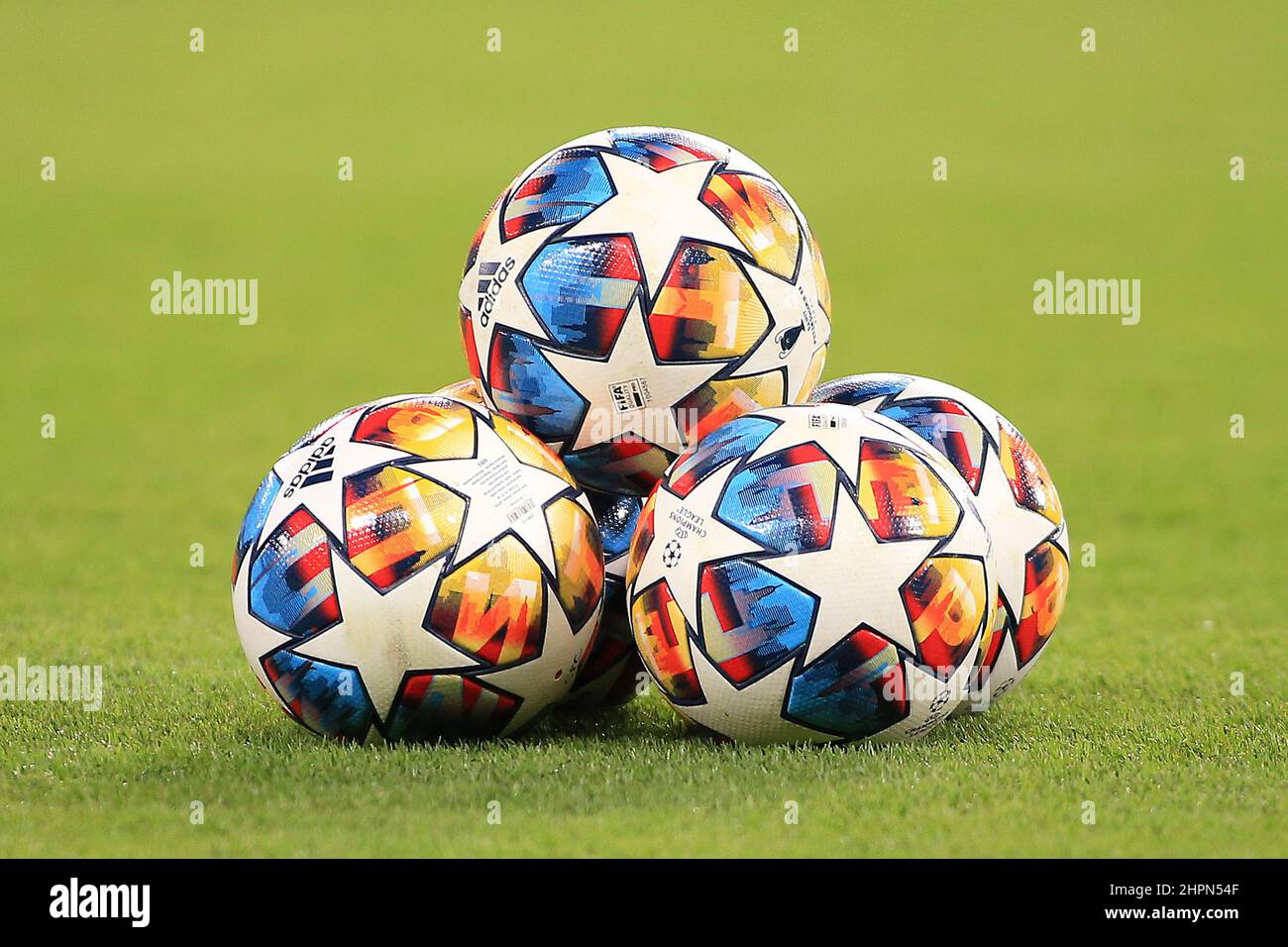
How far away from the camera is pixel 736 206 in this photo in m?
7.46

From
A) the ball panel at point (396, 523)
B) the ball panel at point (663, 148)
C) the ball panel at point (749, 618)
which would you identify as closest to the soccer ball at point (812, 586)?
the ball panel at point (749, 618)

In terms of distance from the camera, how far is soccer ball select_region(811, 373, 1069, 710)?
750 centimetres

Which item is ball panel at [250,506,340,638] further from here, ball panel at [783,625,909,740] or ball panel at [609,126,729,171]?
ball panel at [609,126,729,171]

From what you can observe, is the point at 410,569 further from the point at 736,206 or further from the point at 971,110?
the point at 971,110

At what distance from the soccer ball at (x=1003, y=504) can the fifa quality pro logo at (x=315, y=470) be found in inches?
91.1

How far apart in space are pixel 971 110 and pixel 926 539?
83.2 ft

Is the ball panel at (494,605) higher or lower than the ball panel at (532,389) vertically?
lower

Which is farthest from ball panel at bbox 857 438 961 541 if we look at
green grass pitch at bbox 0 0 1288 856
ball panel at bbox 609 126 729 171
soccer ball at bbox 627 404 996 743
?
ball panel at bbox 609 126 729 171

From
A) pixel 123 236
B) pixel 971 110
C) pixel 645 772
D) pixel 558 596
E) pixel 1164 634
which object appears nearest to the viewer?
pixel 645 772

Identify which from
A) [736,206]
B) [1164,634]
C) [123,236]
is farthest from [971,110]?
[736,206]

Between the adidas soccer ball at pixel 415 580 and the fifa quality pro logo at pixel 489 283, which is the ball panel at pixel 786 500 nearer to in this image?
the adidas soccer ball at pixel 415 580

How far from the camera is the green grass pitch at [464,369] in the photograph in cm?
636

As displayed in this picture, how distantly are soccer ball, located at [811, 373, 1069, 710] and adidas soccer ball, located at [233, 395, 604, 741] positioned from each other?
1698mm

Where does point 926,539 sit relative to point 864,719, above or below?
above
